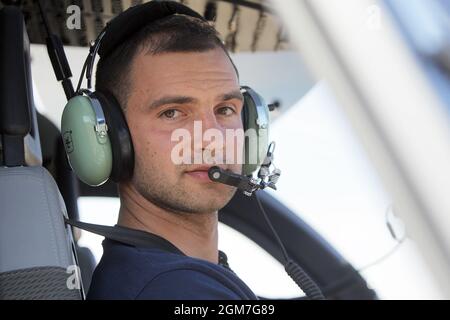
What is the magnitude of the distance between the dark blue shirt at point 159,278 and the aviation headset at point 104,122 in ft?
0.48

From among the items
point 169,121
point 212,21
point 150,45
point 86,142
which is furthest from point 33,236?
point 212,21

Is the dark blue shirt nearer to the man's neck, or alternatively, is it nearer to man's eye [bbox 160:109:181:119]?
the man's neck

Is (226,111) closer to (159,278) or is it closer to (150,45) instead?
(150,45)

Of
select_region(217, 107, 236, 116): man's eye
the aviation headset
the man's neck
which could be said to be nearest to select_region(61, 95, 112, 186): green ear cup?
the aviation headset

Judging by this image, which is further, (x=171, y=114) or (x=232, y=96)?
(x=232, y=96)

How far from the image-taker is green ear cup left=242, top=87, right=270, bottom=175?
1.46 m

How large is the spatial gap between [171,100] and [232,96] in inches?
6.1

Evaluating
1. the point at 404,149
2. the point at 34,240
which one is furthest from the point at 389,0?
the point at 34,240

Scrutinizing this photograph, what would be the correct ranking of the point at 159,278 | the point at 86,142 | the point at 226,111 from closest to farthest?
the point at 159,278 < the point at 86,142 < the point at 226,111

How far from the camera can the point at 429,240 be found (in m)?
0.44

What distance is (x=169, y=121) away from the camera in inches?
50.8

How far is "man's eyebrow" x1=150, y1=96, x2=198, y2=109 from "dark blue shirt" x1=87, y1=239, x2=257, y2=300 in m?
0.25

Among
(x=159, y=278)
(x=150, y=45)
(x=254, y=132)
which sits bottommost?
(x=159, y=278)

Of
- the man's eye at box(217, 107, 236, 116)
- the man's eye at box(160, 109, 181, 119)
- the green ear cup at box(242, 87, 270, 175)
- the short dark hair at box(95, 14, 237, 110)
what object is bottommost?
the green ear cup at box(242, 87, 270, 175)
